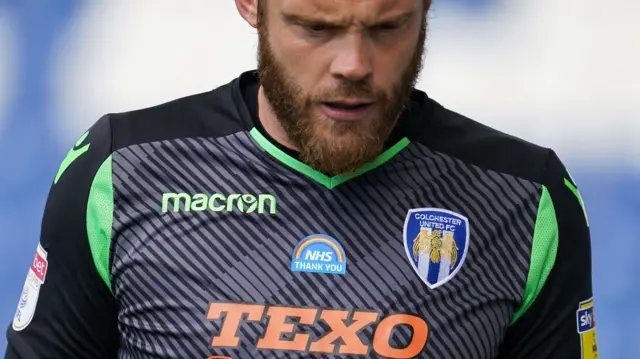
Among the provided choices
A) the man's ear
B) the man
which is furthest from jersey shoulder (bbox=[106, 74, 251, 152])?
the man's ear

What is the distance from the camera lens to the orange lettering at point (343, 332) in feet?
5.57

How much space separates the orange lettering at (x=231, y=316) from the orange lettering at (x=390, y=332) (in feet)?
0.54

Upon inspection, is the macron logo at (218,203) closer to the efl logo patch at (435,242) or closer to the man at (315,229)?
the man at (315,229)

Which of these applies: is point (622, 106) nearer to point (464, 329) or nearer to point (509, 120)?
point (509, 120)

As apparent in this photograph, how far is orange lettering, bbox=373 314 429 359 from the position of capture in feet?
5.59

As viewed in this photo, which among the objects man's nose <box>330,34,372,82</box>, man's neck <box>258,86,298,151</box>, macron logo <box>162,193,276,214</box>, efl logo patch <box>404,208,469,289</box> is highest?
man's nose <box>330,34,372,82</box>

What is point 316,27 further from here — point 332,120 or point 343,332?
point 343,332

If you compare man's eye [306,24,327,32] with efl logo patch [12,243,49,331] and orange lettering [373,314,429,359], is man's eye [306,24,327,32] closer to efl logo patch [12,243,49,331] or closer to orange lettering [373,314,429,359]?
orange lettering [373,314,429,359]

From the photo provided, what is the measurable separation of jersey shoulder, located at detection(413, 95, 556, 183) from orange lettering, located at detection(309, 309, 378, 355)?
0.29 m

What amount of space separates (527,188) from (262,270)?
41cm

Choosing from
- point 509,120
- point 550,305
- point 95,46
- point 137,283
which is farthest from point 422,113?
point 95,46

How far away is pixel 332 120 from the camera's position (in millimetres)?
1681

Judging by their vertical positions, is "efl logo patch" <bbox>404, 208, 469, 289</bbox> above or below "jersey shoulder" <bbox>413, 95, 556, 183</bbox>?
below

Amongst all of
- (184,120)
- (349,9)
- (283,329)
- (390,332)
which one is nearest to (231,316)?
(283,329)
